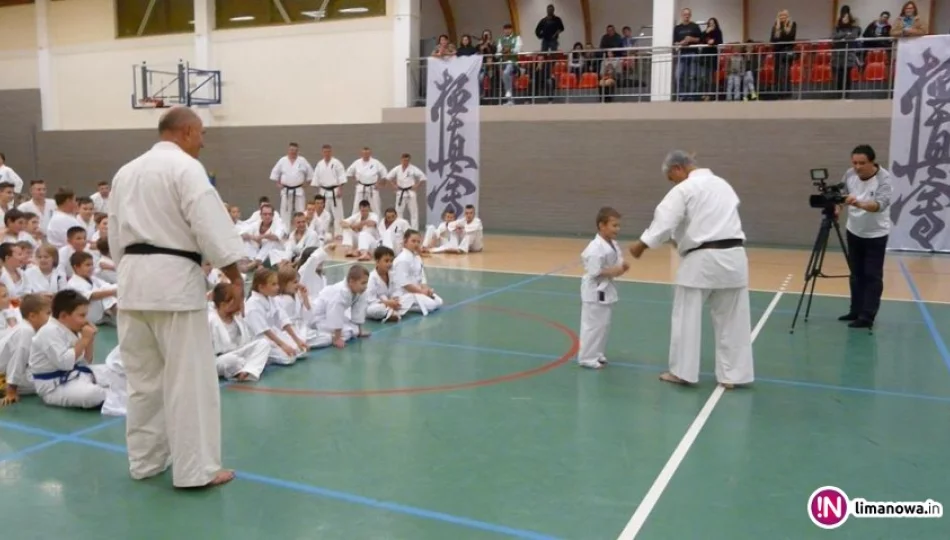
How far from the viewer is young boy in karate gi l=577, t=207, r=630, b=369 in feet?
20.9

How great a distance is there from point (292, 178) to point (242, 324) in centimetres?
1039

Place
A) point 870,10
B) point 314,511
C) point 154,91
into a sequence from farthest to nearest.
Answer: point 154,91, point 870,10, point 314,511

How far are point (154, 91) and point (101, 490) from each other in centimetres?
1982

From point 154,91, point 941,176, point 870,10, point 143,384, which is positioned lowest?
point 143,384

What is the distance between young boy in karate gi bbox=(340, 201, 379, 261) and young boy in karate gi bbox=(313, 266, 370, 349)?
570 cm

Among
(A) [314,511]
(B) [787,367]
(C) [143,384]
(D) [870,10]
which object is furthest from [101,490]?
(D) [870,10]

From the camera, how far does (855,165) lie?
7.98 m

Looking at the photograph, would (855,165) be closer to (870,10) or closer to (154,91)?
(870,10)

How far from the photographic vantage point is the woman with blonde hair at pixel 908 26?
13758 millimetres

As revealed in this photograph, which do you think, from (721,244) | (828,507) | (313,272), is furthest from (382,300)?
(828,507)

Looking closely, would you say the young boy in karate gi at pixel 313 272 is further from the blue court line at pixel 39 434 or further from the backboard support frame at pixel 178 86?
the backboard support frame at pixel 178 86

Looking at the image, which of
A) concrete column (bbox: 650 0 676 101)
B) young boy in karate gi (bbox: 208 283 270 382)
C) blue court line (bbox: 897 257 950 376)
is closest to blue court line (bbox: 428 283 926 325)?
blue court line (bbox: 897 257 950 376)

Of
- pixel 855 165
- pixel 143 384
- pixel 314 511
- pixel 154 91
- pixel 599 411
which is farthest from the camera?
pixel 154 91

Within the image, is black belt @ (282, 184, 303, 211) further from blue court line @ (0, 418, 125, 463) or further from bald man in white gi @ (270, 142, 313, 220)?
blue court line @ (0, 418, 125, 463)
